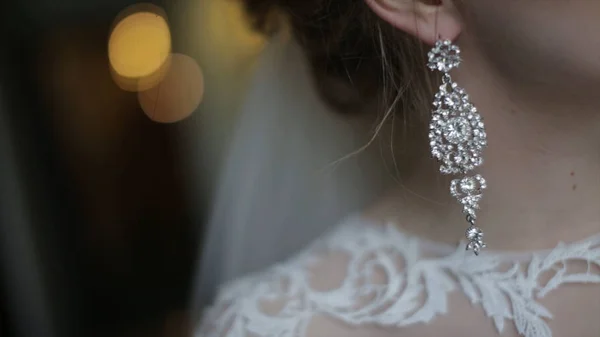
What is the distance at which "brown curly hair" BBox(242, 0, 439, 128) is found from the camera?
57 cm

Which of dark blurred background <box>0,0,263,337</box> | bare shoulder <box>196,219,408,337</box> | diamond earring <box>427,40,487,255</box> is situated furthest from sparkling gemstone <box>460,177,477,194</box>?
dark blurred background <box>0,0,263,337</box>

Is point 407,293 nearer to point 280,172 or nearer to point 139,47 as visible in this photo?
point 280,172

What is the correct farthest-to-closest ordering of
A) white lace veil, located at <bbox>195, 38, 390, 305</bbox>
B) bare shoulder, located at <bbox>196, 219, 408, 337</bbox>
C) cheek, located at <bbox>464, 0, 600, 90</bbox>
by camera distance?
white lace veil, located at <bbox>195, 38, 390, 305</bbox> < bare shoulder, located at <bbox>196, 219, 408, 337</bbox> < cheek, located at <bbox>464, 0, 600, 90</bbox>

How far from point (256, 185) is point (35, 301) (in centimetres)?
30

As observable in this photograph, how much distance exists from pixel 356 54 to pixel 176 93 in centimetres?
23

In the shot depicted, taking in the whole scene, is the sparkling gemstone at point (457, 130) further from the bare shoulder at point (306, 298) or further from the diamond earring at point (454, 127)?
the bare shoulder at point (306, 298)

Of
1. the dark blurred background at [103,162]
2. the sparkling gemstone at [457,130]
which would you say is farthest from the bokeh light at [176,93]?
the sparkling gemstone at [457,130]

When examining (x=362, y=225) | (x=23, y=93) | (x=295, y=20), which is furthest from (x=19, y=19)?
(x=362, y=225)

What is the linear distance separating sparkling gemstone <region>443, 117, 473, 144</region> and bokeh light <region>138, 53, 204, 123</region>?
0.33 metres

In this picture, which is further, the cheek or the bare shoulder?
the bare shoulder

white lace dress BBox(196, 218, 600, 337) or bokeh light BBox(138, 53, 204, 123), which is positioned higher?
bokeh light BBox(138, 53, 204, 123)

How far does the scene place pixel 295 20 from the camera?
27.4 inches

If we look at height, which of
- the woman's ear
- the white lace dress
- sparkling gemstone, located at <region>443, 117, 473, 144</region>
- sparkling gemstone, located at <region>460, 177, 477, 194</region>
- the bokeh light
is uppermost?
the bokeh light

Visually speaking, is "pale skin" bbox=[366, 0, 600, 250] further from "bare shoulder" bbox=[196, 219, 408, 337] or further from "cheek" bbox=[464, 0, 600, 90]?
"bare shoulder" bbox=[196, 219, 408, 337]
